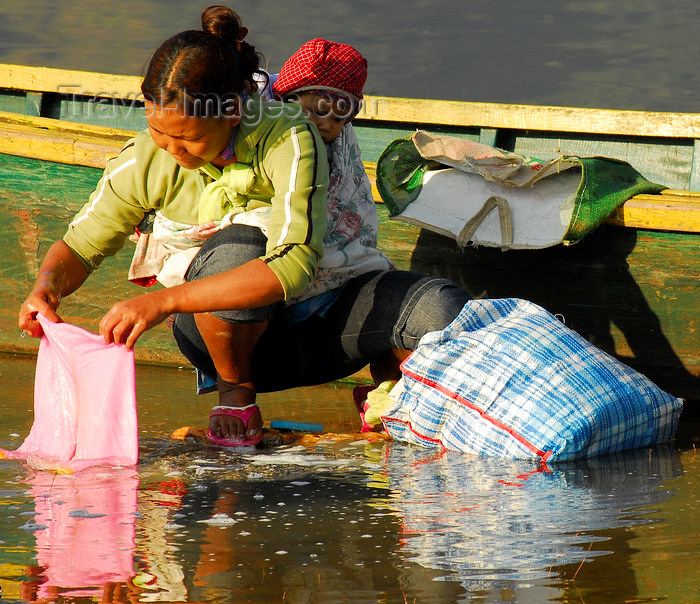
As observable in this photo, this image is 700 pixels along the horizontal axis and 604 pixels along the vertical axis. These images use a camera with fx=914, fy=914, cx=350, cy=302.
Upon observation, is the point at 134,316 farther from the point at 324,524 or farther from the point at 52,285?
the point at 324,524

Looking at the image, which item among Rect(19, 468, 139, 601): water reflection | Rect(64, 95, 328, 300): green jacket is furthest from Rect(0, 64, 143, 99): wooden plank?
Rect(19, 468, 139, 601): water reflection

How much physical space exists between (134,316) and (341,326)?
0.70 meters

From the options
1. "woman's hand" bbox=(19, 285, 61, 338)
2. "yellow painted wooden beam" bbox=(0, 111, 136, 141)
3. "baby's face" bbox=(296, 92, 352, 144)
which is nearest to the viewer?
"woman's hand" bbox=(19, 285, 61, 338)

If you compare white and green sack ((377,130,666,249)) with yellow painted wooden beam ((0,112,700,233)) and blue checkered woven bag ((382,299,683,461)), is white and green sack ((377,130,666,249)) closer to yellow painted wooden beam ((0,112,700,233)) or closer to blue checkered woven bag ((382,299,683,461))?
yellow painted wooden beam ((0,112,700,233))

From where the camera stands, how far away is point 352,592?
4.98 ft

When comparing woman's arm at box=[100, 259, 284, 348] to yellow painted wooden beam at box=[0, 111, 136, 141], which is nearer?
woman's arm at box=[100, 259, 284, 348]

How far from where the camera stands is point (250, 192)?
2492mm

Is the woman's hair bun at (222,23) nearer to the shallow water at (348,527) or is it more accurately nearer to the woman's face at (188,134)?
the woman's face at (188,134)

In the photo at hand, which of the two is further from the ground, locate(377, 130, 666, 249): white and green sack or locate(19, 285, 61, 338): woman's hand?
locate(377, 130, 666, 249): white and green sack

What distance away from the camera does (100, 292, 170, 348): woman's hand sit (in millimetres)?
2154

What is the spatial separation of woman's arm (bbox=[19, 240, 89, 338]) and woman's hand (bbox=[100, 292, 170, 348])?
293 mm

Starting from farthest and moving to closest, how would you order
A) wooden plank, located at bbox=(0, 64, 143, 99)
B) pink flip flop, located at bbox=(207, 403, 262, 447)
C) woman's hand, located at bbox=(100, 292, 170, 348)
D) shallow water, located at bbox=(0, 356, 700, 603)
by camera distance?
wooden plank, located at bbox=(0, 64, 143, 99) → pink flip flop, located at bbox=(207, 403, 262, 447) → woman's hand, located at bbox=(100, 292, 170, 348) → shallow water, located at bbox=(0, 356, 700, 603)

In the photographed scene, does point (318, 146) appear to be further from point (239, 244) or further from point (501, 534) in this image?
point (501, 534)

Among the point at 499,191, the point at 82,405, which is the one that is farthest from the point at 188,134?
the point at 499,191
